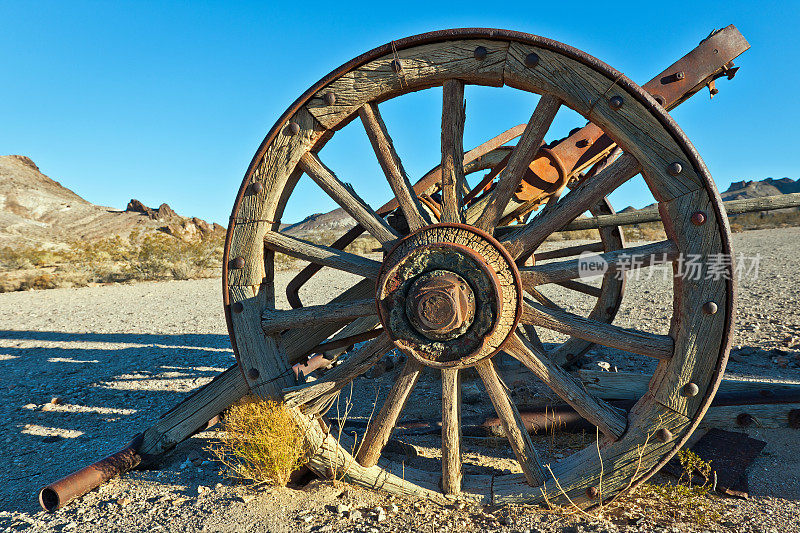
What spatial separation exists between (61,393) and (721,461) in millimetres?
5295

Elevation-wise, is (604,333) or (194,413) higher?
(604,333)

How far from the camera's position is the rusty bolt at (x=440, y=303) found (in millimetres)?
2139

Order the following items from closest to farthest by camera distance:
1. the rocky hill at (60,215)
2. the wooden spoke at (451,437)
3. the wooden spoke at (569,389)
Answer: the wooden spoke at (569,389) < the wooden spoke at (451,437) < the rocky hill at (60,215)

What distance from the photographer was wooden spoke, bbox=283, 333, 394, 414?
2441 millimetres

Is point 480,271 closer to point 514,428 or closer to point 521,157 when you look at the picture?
point 521,157

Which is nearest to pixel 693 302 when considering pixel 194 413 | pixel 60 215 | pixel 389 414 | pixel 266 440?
pixel 389 414

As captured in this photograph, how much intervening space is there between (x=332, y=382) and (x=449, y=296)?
84cm

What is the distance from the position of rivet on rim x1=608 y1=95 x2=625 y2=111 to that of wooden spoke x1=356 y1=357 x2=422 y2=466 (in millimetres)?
1482

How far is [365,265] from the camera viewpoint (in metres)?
2.44

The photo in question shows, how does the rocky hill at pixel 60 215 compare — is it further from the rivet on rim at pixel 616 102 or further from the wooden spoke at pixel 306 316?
the rivet on rim at pixel 616 102

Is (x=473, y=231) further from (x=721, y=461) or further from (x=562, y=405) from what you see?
(x=721, y=461)

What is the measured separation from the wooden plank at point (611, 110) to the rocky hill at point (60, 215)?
1248 inches

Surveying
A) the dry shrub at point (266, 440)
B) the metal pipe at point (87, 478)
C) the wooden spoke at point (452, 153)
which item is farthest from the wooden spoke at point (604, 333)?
the metal pipe at point (87, 478)

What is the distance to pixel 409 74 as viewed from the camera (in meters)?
2.26
